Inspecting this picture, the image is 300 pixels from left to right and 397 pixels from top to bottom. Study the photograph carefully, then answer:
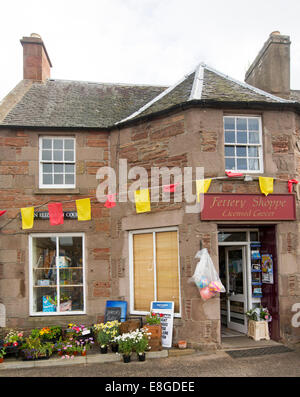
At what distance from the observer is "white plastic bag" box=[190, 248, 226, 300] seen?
835 cm

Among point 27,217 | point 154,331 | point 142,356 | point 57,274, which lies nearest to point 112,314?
point 154,331

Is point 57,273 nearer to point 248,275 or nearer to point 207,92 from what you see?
point 248,275

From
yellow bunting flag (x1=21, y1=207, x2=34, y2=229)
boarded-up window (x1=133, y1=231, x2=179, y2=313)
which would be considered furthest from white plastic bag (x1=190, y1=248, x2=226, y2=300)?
yellow bunting flag (x1=21, y1=207, x2=34, y2=229)

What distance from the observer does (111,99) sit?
1237 cm

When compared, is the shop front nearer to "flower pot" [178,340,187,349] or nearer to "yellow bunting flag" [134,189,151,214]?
"yellow bunting flag" [134,189,151,214]

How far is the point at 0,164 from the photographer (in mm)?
10156

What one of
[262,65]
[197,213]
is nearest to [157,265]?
[197,213]

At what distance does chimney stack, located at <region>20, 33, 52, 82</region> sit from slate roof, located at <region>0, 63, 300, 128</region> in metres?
0.41

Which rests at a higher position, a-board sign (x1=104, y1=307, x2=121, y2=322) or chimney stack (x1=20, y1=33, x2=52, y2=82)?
chimney stack (x1=20, y1=33, x2=52, y2=82)

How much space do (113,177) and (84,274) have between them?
287 cm

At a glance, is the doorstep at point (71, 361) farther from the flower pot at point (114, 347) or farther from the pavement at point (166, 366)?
the flower pot at point (114, 347)

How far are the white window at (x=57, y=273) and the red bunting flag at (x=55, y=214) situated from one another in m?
0.66

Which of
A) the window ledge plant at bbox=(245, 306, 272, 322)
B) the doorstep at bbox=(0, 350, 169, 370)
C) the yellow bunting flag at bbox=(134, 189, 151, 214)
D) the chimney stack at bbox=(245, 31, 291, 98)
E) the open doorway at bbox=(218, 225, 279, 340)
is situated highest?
the chimney stack at bbox=(245, 31, 291, 98)

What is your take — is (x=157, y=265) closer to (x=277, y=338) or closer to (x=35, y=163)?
(x=277, y=338)
